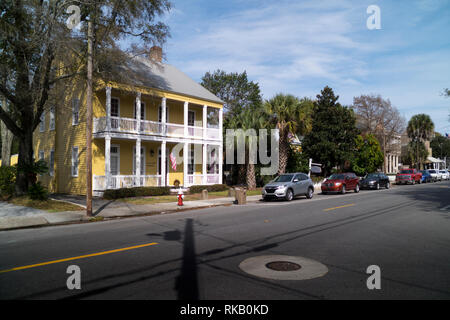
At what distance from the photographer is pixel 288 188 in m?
19.6

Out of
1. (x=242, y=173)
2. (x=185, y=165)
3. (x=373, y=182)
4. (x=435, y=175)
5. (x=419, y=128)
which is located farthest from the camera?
(x=419, y=128)

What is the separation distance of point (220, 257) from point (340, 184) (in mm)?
20172

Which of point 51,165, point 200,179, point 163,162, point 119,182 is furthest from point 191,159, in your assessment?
point 51,165

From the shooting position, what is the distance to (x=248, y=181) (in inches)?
1085

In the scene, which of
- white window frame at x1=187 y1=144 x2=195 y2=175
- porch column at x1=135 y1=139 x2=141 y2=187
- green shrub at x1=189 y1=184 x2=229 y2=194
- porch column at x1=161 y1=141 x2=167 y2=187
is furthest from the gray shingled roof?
green shrub at x1=189 y1=184 x2=229 y2=194

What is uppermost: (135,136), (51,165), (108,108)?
(108,108)

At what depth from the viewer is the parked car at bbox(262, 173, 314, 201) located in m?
19.3

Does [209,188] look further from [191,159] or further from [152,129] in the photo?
[152,129]

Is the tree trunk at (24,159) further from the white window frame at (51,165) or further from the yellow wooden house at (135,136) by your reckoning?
the white window frame at (51,165)

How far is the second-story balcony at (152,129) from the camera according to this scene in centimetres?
2127

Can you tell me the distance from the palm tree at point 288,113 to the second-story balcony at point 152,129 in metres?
4.80

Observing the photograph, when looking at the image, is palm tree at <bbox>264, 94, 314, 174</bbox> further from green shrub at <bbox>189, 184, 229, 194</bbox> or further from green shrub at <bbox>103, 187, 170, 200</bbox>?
green shrub at <bbox>103, 187, 170, 200</bbox>

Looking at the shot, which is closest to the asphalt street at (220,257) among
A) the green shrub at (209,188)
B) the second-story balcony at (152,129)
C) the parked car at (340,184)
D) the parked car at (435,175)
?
the second-story balcony at (152,129)
